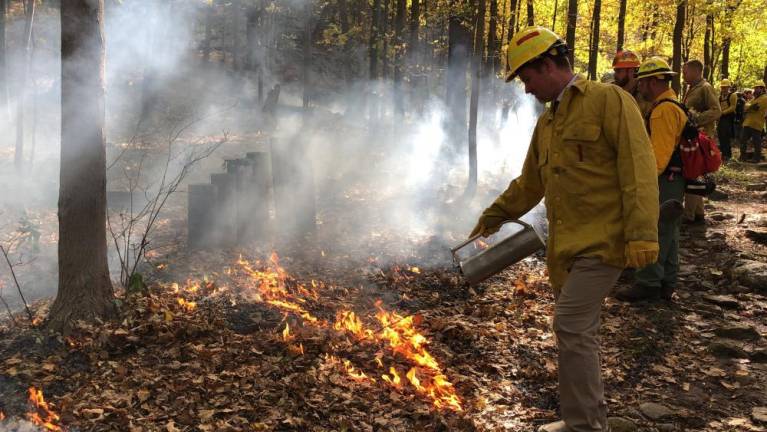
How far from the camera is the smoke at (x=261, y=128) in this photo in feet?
34.4

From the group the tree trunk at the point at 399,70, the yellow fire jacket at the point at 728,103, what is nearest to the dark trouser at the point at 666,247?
the yellow fire jacket at the point at 728,103

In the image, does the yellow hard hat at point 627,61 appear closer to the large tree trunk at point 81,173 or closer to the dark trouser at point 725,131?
the large tree trunk at point 81,173

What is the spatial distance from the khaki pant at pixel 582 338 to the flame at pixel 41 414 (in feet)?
10.5

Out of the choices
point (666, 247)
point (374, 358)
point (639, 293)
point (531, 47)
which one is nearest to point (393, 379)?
point (374, 358)

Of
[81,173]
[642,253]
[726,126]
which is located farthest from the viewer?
[726,126]

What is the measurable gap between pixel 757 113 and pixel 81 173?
58.5 feet

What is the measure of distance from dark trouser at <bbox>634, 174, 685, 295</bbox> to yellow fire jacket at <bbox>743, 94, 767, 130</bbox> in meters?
13.0

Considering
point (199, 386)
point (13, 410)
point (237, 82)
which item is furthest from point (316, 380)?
point (237, 82)

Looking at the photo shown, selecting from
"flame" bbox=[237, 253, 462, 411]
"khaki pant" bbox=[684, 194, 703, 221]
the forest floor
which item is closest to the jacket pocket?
the forest floor

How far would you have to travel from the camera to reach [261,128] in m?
22.5

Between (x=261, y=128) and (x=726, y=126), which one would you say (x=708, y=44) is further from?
(x=261, y=128)

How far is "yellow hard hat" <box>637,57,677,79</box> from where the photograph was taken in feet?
18.6

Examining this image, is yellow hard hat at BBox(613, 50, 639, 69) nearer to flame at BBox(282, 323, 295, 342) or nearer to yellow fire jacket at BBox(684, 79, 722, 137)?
yellow fire jacket at BBox(684, 79, 722, 137)

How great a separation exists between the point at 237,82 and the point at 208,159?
14.5 metres
